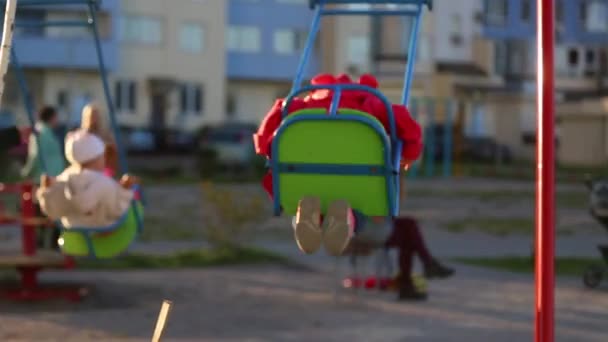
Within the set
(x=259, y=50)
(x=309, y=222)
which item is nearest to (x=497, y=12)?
(x=259, y=50)

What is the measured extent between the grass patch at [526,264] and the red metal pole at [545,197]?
878 cm

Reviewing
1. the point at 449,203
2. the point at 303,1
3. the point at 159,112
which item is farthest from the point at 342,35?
the point at 449,203

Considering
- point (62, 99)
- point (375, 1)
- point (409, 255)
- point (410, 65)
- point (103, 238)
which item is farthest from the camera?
point (62, 99)

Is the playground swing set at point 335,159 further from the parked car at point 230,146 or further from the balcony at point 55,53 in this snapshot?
the balcony at point 55,53

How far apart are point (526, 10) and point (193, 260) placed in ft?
227

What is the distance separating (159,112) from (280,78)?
757 centimetres

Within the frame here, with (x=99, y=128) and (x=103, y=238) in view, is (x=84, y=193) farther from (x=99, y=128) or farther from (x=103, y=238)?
(x=99, y=128)

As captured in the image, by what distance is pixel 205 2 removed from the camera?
65.9 meters

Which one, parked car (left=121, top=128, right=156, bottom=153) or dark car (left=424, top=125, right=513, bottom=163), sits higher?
parked car (left=121, top=128, right=156, bottom=153)

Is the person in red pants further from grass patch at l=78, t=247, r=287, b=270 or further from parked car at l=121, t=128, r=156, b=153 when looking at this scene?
parked car at l=121, t=128, r=156, b=153

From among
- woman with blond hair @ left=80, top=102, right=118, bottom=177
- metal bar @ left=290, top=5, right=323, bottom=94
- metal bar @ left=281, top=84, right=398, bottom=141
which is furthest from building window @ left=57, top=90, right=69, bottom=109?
metal bar @ left=281, top=84, right=398, bottom=141

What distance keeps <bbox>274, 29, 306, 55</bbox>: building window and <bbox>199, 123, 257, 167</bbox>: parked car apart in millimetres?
25332

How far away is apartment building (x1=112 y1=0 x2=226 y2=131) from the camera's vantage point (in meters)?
63.7

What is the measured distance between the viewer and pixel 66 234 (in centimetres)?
1002
